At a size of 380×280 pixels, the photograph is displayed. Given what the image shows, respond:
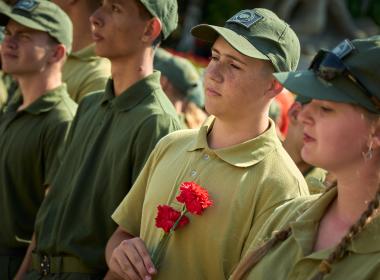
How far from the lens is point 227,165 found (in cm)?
460

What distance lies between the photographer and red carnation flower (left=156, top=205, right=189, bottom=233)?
4.52m

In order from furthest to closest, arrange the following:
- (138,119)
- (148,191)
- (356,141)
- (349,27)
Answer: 1. (349,27)
2. (138,119)
3. (148,191)
4. (356,141)

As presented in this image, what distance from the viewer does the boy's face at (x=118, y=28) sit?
5.78m

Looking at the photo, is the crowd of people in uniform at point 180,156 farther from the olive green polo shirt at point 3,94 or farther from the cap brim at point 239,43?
the olive green polo shirt at point 3,94

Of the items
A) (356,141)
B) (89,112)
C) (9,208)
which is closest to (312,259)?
(356,141)

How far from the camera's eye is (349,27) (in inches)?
1019

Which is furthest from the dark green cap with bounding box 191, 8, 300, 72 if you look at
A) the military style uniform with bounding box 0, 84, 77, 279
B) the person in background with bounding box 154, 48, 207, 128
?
the person in background with bounding box 154, 48, 207, 128

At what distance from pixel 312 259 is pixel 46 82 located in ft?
11.0

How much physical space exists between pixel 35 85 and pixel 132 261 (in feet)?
7.86

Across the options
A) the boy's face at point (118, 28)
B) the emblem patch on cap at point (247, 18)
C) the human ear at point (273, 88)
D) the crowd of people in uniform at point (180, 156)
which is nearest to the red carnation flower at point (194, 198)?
the crowd of people in uniform at point (180, 156)

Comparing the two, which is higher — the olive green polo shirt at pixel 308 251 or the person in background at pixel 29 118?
the olive green polo shirt at pixel 308 251

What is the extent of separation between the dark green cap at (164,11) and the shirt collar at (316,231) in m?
2.22

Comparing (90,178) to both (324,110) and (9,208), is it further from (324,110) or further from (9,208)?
(324,110)

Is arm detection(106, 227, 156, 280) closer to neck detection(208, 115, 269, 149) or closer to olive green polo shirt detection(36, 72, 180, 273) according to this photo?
neck detection(208, 115, 269, 149)
